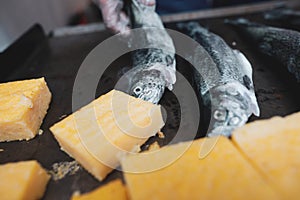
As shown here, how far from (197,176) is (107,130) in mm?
452

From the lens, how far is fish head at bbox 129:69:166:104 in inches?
63.1

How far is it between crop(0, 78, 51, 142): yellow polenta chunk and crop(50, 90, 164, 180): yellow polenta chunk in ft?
0.66

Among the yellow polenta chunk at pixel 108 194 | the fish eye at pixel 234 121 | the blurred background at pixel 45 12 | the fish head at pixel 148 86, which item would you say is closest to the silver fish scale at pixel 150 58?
the fish head at pixel 148 86

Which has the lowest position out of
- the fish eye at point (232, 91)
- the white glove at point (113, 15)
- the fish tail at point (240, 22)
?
the fish tail at point (240, 22)

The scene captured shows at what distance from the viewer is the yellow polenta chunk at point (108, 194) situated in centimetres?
110

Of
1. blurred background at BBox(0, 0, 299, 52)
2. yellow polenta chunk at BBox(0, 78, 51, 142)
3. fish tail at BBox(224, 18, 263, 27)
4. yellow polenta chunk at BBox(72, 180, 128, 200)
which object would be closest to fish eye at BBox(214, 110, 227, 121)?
yellow polenta chunk at BBox(72, 180, 128, 200)

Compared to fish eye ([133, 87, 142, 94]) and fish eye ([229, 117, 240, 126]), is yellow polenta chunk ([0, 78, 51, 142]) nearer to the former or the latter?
fish eye ([133, 87, 142, 94])

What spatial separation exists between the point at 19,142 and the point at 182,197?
0.95 metres

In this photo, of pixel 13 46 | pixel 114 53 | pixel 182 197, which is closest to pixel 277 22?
pixel 114 53

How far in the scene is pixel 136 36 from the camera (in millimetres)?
2164

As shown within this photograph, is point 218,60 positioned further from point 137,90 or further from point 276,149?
point 276,149

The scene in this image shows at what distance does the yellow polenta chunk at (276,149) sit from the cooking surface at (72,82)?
0.30 metres

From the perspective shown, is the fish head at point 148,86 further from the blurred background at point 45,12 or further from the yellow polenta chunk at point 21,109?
the blurred background at point 45,12

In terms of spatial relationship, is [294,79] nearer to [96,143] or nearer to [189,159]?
[189,159]
